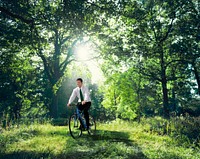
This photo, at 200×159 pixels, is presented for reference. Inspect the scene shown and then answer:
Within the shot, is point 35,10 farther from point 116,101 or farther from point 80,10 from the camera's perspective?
point 116,101

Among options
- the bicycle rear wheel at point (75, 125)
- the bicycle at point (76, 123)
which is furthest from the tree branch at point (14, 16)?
the bicycle rear wheel at point (75, 125)

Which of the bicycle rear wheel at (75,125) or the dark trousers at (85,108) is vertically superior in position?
the dark trousers at (85,108)

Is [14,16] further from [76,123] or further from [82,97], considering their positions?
[76,123]

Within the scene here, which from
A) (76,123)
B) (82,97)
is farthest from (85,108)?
(76,123)

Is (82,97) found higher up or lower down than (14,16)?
lower down

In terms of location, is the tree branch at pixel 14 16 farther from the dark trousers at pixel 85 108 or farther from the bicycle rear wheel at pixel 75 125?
the bicycle rear wheel at pixel 75 125

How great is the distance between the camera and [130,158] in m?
7.21

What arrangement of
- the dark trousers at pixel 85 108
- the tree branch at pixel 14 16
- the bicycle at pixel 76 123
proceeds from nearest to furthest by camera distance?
the dark trousers at pixel 85 108
the bicycle at pixel 76 123
the tree branch at pixel 14 16

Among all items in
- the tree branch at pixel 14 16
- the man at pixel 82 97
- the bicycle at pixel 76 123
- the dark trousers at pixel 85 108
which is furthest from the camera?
the tree branch at pixel 14 16

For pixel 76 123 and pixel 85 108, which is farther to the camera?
pixel 76 123

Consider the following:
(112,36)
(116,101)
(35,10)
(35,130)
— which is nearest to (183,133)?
(35,130)

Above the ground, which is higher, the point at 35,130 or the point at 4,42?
the point at 4,42

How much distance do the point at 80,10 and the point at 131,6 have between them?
15.8 ft

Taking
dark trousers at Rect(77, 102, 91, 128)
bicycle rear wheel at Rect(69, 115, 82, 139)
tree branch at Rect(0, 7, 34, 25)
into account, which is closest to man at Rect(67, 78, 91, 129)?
dark trousers at Rect(77, 102, 91, 128)
